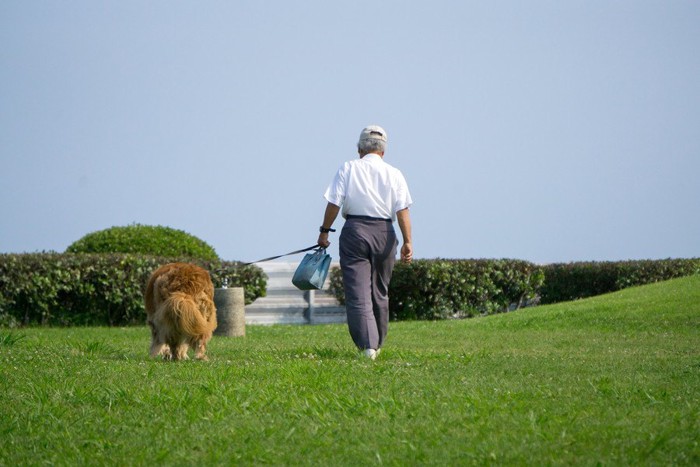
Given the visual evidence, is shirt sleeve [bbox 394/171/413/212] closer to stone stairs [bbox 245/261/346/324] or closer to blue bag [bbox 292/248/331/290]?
blue bag [bbox 292/248/331/290]

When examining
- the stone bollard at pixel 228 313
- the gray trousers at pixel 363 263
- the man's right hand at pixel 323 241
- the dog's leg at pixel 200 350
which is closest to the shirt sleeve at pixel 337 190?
the gray trousers at pixel 363 263

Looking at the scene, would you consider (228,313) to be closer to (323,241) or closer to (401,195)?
(323,241)

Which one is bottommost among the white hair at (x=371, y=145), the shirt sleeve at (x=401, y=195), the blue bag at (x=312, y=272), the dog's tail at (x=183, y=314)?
the dog's tail at (x=183, y=314)

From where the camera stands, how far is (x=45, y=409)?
6895 millimetres

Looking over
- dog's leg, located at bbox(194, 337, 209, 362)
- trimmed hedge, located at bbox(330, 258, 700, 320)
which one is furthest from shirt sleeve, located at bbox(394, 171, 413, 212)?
trimmed hedge, located at bbox(330, 258, 700, 320)

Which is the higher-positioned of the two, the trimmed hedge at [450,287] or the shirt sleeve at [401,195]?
the shirt sleeve at [401,195]

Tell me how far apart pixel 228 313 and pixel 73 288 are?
5237 millimetres

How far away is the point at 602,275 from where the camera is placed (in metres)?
25.4

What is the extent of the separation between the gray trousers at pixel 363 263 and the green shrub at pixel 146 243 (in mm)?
12078

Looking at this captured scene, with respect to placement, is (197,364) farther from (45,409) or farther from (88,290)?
(88,290)

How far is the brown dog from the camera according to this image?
9602 millimetres

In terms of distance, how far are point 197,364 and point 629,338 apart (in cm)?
752

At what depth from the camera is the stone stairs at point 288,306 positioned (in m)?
23.7

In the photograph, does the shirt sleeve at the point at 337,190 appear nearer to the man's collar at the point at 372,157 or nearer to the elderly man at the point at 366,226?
the elderly man at the point at 366,226
